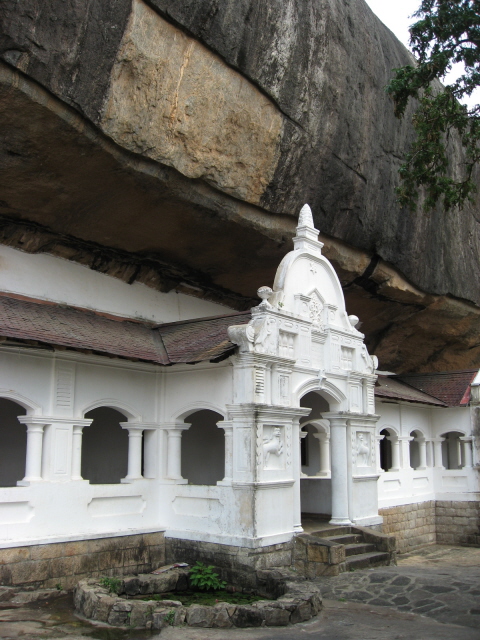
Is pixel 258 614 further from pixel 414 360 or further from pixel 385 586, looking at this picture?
pixel 414 360

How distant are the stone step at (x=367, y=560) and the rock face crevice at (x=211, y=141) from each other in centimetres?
723

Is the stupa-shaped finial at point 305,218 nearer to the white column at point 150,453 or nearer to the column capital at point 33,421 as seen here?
the white column at point 150,453

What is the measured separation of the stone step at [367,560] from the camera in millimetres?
12531

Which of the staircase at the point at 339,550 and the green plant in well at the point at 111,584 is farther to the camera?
the staircase at the point at 339,550

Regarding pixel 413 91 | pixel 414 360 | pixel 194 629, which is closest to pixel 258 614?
pixel 194 629

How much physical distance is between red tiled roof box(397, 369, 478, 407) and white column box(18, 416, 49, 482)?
41.8ft

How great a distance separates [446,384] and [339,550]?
990cm

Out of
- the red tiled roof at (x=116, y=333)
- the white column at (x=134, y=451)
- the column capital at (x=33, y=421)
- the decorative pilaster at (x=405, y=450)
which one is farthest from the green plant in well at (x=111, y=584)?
the decorative pilaster at (x=405, y=450)

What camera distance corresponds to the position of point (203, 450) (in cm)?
1647

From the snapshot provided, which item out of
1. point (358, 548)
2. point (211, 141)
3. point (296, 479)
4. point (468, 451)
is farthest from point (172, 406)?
point (468, 451)

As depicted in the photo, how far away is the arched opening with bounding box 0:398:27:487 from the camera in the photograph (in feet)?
42.7

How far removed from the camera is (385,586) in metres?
11.4

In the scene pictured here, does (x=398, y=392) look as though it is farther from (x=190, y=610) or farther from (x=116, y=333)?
(x=190, y=610)

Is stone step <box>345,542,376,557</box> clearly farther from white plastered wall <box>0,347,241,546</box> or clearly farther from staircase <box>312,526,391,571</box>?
white plastered wall <box>0,347,241,546</box>
